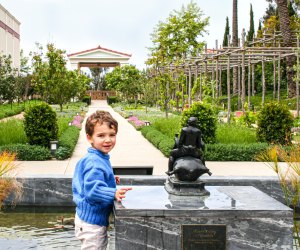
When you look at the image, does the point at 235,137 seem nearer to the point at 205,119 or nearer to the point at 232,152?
the point at 205,119

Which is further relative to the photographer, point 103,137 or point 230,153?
point 230,153

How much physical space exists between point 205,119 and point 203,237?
34.1 ft

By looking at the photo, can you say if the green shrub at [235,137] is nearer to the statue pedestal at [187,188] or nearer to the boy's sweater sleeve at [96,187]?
the statue pedestal at [187,188]

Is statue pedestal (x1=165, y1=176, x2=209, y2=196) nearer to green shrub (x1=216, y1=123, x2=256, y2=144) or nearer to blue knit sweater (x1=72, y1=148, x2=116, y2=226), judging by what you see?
blue knit sweater (x1=72, y1=148, x2=116, y2=226)

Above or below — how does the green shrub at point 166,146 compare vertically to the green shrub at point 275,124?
below

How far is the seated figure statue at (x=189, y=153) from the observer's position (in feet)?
15.9

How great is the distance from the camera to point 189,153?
4.96 meters

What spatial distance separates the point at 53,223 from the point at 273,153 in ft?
12.5

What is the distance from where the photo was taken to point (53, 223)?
7.84 m

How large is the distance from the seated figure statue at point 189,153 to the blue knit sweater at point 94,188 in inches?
31.8

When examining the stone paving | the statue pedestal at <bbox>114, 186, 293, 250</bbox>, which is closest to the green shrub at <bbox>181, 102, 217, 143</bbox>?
the stone paving

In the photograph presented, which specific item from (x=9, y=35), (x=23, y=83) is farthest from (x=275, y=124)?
(x=9, y=35)

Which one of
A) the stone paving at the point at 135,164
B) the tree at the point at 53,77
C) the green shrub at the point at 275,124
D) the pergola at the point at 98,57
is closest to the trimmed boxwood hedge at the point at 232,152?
the stone paving at the point at 135,164

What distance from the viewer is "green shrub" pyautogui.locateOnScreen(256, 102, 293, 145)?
1512 centimetres
